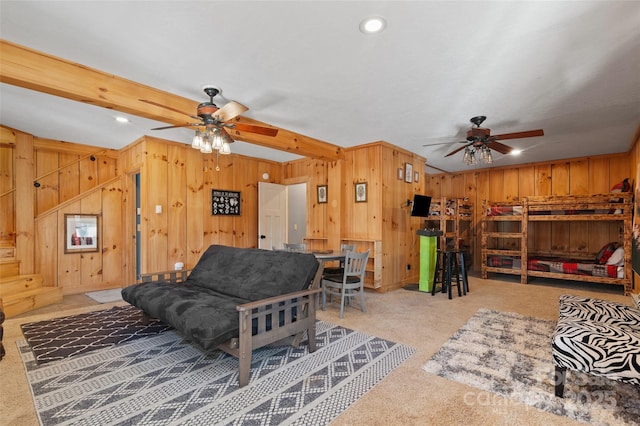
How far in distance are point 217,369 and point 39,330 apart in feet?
7.44

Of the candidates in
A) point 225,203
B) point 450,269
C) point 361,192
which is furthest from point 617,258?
point 225,203

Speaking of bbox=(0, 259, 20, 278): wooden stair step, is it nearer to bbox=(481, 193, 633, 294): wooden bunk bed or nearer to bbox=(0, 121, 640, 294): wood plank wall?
bbox=(0, 121, 640, 294): wood plank wall

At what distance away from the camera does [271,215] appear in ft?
20.1

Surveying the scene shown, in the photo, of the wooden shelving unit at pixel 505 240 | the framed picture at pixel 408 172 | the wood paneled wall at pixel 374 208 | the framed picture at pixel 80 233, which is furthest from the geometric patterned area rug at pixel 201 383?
the wooden shelving unit at pixel 505 240

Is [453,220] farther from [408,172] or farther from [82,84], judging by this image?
[82,84]

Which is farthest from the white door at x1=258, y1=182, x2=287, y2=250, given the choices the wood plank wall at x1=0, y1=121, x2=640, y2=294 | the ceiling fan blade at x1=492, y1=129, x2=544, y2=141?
the ceiling fan blade at x1=492, y1=129, x2=544, y2=141

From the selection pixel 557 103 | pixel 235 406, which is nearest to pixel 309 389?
pixel 235 406

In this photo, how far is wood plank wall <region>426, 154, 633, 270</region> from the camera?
5875 mm

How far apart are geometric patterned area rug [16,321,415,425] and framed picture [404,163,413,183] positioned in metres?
3.40

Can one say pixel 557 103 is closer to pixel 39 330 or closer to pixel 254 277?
pixel 254 277

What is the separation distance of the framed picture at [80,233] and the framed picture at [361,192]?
4.50 m

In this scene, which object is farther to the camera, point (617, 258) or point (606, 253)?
point (606, 253)

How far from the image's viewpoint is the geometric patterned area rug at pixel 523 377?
1859 mm

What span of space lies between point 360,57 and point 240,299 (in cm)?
231
